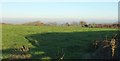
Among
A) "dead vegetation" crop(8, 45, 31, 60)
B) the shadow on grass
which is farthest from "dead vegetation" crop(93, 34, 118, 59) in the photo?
"dead vegetation" crop(8, 45, 31, 60)

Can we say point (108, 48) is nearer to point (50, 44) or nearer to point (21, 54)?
point (50, 44)

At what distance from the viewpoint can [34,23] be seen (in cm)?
3959

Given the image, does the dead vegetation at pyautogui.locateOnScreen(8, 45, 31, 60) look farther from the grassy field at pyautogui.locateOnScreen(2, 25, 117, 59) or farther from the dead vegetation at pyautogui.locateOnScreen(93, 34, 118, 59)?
the dead vegetation at pyautogui.locateOnScreen(93, 34, 118, 59)

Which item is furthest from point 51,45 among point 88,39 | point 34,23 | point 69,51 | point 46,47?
point 34,23

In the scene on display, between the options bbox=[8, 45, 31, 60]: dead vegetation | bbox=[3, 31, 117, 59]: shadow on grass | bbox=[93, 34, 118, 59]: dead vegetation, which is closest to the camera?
bbox=[93, 34, 118, 59]: dead vegetation

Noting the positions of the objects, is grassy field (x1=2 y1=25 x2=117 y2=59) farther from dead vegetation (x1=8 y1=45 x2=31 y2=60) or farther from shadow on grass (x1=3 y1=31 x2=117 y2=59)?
dead vegetation (x1=8 y1=45 x2=31 y2=60)

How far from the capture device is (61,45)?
2102cm

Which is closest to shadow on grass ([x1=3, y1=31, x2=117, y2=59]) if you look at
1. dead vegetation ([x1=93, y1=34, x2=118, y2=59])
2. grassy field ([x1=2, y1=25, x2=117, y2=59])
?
grassy field ([x1=2, y1=25, x2=117, y2=59])

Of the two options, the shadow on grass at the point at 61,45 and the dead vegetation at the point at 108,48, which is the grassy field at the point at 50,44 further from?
the dead vegetation at the point at 108,48

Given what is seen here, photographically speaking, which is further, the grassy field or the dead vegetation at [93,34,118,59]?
the grassy field

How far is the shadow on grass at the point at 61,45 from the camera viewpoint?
Answer: 18.6 m

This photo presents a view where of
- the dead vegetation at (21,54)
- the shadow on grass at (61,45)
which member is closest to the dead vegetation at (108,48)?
the shadow on grass at (61,45)

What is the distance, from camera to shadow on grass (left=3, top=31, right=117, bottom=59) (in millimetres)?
18625

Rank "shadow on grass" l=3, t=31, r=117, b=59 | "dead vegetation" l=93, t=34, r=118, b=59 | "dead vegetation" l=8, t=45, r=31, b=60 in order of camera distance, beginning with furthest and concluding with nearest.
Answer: "shadow on grass" l=3, t=31, r=117, b=59, "dead vegetation" l=8, t=45, r=31, b=60, "dead vegetation" l=93, t=34, r=118, b=59
